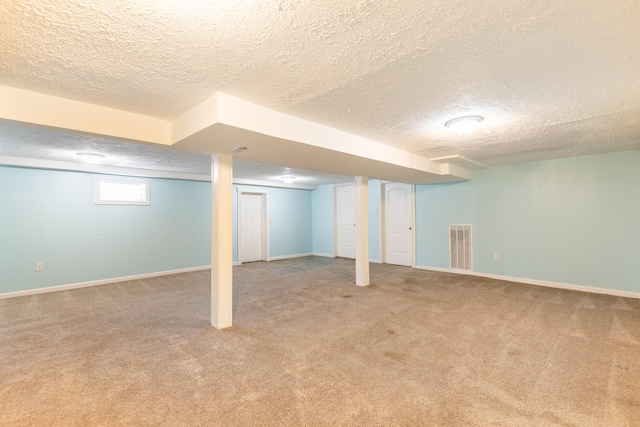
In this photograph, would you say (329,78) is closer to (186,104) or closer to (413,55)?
(413,55)

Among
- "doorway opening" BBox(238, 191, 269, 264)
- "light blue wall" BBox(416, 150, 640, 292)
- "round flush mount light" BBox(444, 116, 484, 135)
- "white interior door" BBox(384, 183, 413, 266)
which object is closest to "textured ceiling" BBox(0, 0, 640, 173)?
"round flush mount light" BBox(444, 116, 484, 135)

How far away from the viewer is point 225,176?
10.5ft

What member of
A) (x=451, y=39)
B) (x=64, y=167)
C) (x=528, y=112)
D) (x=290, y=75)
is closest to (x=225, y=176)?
(x=290, y=75)

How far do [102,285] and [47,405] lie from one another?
389 cm

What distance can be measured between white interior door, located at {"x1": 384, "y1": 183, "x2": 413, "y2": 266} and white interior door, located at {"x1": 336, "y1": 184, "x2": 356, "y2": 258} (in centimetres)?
113

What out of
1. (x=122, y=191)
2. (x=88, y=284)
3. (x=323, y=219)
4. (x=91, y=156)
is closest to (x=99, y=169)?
(x=122, y=191)

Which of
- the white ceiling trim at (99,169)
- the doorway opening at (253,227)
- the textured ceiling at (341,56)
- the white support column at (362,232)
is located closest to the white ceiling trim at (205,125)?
the textured ceiling at (341,56)

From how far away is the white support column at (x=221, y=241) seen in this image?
10.3 ft

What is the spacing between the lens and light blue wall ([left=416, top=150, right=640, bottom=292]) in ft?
13.7

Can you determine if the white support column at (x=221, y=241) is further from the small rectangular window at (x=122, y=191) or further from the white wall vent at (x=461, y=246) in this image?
the white wall vent at (x=461, y=246)

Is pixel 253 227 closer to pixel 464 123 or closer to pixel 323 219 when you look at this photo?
pixel 323 219

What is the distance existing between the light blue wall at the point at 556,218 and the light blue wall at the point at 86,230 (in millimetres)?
5633

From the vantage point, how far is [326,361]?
2.40m

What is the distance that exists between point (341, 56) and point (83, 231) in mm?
5652
